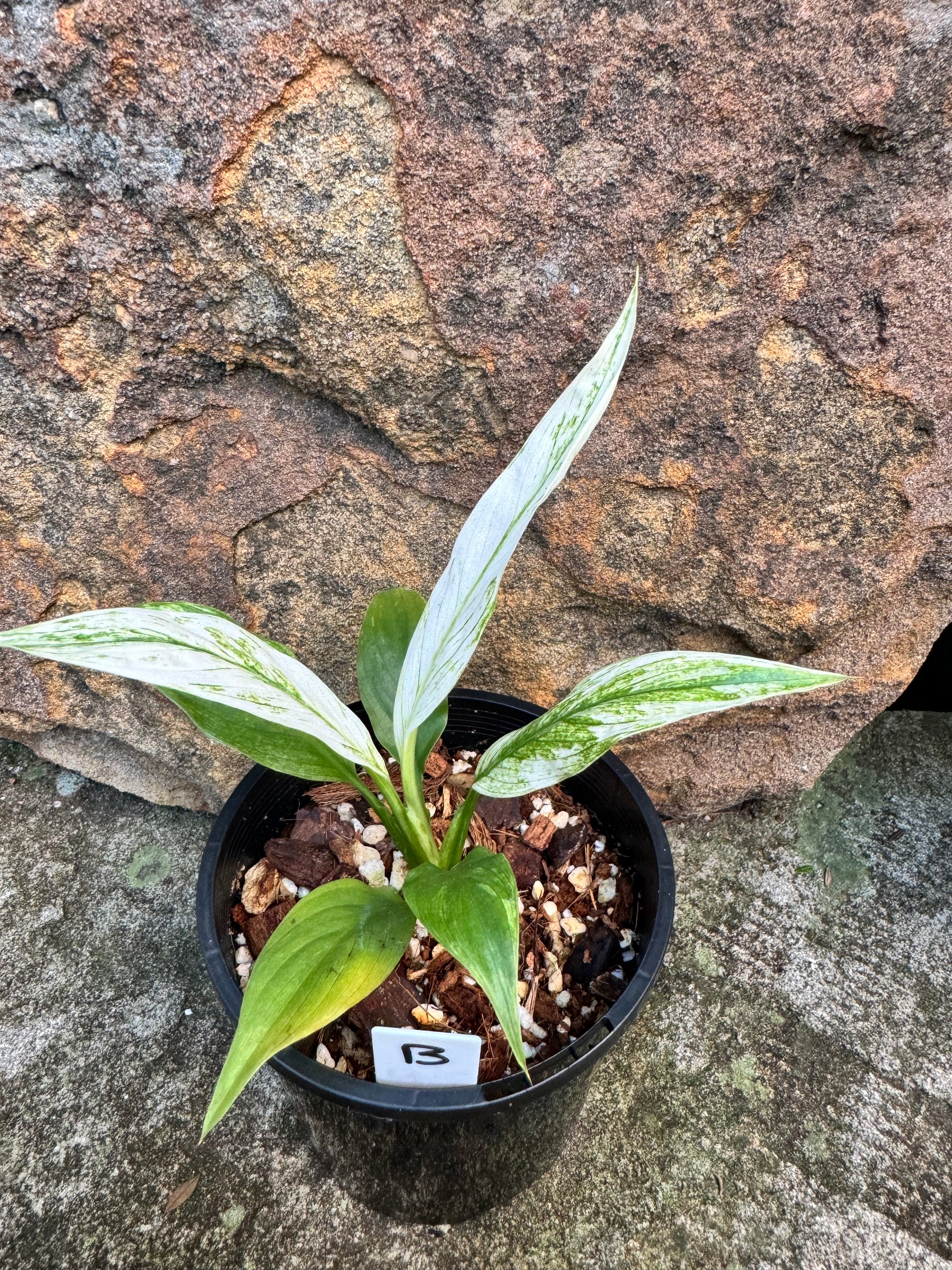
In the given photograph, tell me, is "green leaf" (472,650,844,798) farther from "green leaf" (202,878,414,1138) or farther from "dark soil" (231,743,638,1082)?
"dark soil" (231,743,638,1082)

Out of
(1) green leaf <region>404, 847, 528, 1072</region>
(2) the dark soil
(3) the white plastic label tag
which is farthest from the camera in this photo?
(2) the dark soil

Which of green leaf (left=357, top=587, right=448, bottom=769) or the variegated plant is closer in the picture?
the variegated plant

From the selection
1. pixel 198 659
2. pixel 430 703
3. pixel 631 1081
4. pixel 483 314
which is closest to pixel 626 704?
pixel 430 703

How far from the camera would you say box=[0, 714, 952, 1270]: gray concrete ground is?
89 cm

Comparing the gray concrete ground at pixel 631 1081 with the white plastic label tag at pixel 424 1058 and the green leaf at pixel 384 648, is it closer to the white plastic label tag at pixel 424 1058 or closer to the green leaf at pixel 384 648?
the white plastic label tag at pixel 424 1058

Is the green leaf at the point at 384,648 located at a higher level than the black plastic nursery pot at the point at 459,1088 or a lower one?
higher

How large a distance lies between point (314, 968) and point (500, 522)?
376 millimetres

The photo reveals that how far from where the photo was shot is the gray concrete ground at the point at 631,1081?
0.89 meters

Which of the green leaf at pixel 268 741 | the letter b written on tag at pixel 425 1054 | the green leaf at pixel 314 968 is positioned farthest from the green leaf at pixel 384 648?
the letter b written on tag at pixel 425 1054

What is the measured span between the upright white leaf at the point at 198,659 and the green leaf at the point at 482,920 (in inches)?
4.7

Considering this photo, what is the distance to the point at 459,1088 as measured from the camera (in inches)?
27.3

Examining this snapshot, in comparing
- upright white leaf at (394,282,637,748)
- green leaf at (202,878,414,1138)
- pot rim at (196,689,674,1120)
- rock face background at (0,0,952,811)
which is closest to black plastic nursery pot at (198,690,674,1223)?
pot rim at (196,689,674,1120)

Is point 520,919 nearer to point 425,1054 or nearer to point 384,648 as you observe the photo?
point 425,1054

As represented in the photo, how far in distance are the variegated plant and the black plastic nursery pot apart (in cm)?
11
